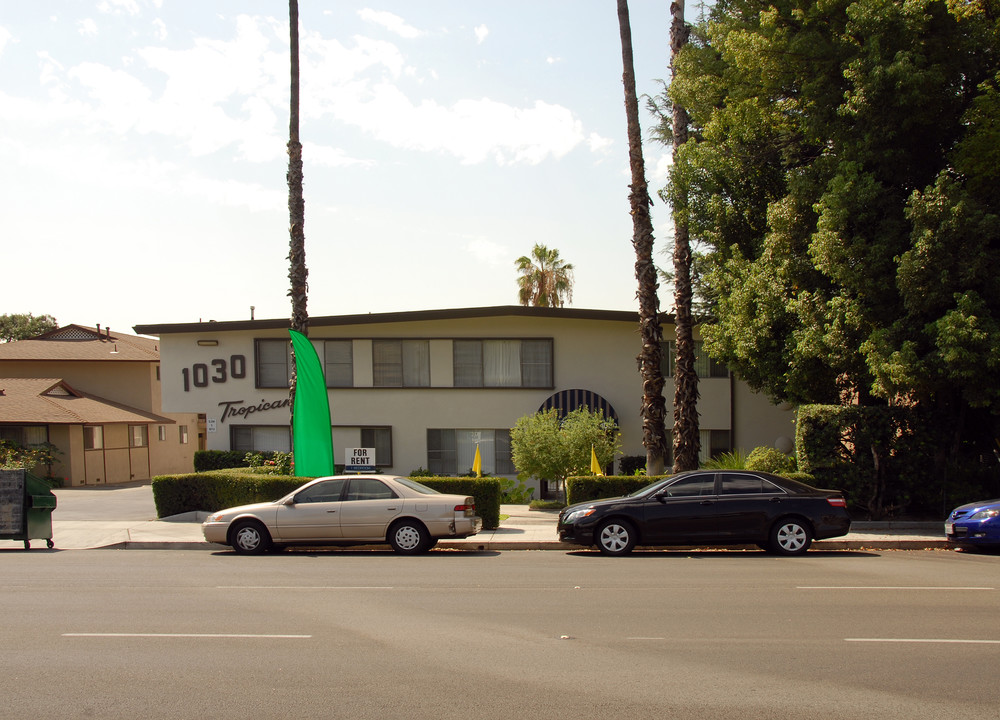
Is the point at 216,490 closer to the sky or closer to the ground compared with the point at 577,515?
closer to the sky

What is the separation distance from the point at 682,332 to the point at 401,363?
9.79 meters

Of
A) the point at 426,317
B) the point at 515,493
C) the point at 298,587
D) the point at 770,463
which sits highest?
the point at 426,317

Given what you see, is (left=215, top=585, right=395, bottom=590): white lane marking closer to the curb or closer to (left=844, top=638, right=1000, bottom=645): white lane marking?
the curb

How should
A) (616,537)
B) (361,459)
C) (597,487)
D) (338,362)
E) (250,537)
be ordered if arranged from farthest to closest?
(338,362) < (361,459) < (597,487) < (250,537) < (616,537)

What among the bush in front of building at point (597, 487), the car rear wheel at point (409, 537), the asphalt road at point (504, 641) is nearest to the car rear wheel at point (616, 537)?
the asphalt road at point (504, 641)

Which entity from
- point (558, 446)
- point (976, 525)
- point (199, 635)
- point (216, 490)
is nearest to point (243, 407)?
point (216, 490)

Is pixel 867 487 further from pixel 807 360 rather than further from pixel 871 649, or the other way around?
pixel 871 649

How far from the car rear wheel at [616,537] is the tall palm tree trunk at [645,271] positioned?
18.4 ft

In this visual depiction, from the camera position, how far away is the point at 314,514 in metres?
15.1

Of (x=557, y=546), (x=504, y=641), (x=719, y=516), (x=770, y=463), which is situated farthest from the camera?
(x=770, y=463)

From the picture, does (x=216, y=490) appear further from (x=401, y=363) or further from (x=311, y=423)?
(x=401, y=363)

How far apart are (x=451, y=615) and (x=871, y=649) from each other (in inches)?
161

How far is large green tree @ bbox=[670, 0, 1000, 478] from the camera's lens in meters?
15.9

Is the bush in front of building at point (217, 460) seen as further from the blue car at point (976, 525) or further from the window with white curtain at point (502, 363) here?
the blue car at point (976, 525)
